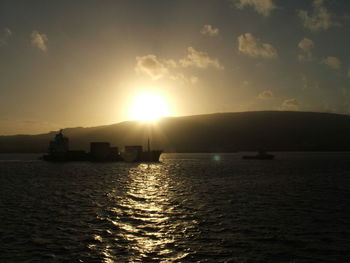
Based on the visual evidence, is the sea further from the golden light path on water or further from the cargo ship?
the cargo ship

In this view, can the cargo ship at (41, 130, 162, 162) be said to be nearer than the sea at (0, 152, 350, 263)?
No

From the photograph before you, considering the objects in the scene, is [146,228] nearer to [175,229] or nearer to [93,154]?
[175,229]

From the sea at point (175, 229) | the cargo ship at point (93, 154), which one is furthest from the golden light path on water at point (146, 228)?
the cargo ship at point (93, 154)

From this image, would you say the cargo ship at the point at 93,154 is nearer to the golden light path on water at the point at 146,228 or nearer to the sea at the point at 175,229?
the sea at the point at 175,229

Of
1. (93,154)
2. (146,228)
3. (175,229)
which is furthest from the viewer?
(93,154)

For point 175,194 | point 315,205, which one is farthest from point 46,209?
point 315,205

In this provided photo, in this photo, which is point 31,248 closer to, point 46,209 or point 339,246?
point 46,209

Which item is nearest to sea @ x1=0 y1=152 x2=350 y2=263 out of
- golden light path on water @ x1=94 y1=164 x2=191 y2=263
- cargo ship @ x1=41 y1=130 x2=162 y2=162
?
golden light path on water @ x1=94 y1=164 x2=191 y2=263

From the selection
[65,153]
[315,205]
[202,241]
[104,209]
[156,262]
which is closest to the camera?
[156,262]

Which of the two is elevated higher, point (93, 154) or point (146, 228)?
point (93, 154)

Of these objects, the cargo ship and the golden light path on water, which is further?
the cargo ship

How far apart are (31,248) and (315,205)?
29385 mm

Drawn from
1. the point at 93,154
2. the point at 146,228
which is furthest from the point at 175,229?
the point at 93,154

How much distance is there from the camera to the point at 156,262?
16859 millimetres
